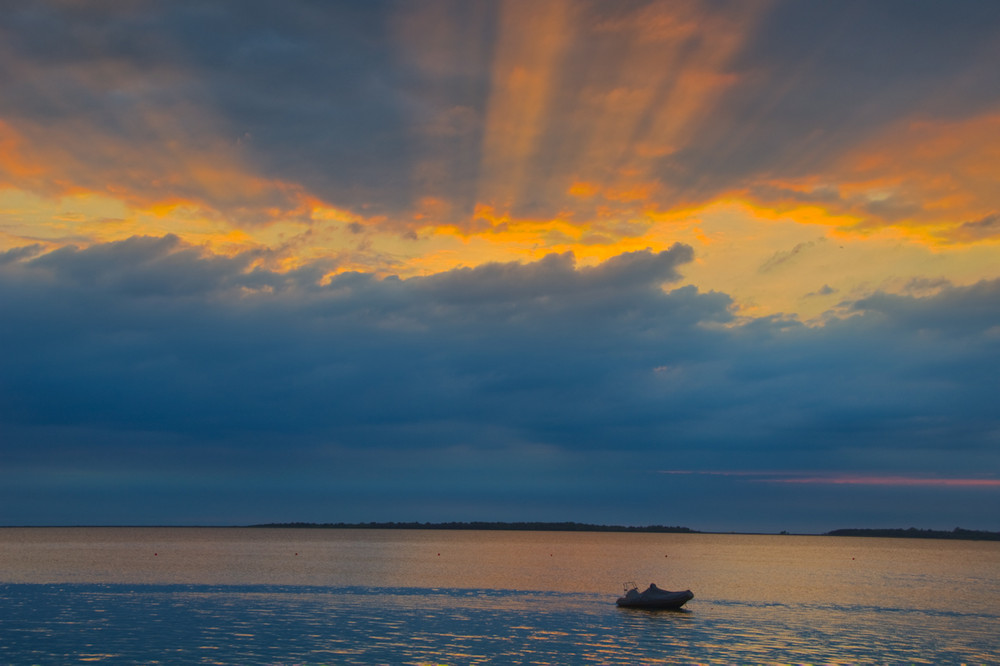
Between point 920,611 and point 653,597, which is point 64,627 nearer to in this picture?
point 653,597

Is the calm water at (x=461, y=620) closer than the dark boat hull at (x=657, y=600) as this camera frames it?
Yes

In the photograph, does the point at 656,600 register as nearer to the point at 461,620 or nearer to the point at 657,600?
the point at 657,600

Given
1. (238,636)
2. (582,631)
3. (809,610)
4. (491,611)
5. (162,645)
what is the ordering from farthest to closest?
(809,610)
(491,611)
(582,631)
(238,636)
(162,645)

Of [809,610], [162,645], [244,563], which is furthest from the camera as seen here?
[244,563]

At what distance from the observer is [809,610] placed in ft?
278

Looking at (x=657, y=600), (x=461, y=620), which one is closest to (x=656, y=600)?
(x=657, y=600)

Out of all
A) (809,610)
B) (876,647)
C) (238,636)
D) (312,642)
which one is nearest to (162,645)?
(238,636)

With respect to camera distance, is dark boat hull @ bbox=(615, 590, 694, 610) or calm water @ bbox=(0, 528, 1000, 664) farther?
dark boat hull @ bbox=(615, 590, 694, 610)

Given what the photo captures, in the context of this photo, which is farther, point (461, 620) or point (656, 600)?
point (656, 600)

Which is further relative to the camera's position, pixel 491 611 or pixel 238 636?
pixel 491 611

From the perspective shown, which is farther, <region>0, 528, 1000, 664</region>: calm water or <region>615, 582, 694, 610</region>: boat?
<region>615, 582, 694, 610</region>: boat

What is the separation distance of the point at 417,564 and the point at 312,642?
10739 centimetres

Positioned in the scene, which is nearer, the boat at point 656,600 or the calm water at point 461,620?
the calm water at point 461,620

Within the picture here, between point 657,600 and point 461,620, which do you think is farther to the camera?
point 657,600
